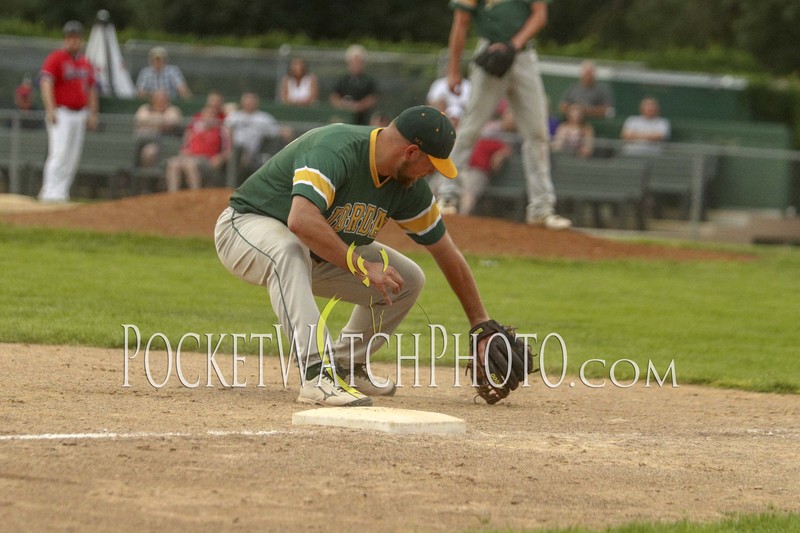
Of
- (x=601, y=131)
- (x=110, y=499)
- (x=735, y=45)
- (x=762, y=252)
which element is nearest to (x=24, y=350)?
(x=110, y=499)

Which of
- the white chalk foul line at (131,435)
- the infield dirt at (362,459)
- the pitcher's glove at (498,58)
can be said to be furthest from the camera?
the pitcher's glove at (498,58)

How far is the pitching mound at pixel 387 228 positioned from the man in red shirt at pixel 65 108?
2.55m

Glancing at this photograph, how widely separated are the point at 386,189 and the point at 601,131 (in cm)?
1363

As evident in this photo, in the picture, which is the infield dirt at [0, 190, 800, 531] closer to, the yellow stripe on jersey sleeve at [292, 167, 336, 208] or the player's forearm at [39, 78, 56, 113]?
the yellow stripe on jersey sleeve at [292, 167, 336, 208]

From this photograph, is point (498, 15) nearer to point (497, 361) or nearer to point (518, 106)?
point (518, 106)

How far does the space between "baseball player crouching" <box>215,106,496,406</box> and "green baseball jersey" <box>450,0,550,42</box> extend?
19.0 feet

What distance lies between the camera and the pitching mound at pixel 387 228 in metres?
14.3

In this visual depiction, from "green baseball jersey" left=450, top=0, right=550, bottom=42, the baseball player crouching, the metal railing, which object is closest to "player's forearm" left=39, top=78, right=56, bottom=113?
the metal railing

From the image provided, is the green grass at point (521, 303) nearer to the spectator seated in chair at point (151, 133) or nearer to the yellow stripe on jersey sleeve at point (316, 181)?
the yellow stripe on jersey sleeve at point (316, 181)

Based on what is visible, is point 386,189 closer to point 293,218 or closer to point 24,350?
point 293,218

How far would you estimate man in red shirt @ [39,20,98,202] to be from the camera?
17.8 meters

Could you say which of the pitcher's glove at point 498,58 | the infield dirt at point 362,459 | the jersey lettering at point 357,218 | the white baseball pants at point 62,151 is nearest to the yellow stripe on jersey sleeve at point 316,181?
the jersey lettering at point 357,218

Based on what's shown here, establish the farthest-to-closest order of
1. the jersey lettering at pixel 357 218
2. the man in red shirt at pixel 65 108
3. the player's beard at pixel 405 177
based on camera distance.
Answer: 1. the man in red shirt at pixel 65 108
2. the jersey lettering at pixel 357 218
3. the player's beard at pixel 405 177

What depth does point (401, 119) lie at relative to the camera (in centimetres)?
666
